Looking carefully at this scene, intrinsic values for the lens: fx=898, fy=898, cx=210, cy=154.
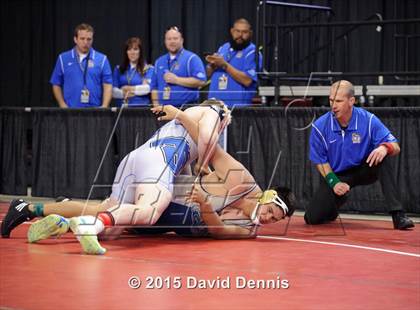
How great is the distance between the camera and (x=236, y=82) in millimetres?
10180

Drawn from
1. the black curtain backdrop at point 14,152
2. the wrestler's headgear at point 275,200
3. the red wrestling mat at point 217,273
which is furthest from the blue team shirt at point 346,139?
→ the black curtain backdrop at point 14,152

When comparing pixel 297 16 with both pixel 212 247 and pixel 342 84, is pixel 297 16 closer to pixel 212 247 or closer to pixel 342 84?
pixel 342 84

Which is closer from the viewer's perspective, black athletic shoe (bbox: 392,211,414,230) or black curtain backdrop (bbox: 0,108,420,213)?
black athletic shoe (bbox: 392,211,414,230)

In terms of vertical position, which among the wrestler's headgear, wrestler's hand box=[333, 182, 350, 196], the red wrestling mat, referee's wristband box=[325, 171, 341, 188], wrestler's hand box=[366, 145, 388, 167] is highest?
wrestler's hand box=[366, 145, 388, 167]

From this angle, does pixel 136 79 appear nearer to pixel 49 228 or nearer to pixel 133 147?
pixel 133 147

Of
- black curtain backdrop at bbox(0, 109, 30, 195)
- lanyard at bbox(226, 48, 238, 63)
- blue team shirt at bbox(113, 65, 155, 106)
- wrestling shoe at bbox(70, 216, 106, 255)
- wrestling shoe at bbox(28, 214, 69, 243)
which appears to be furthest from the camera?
blue team shirt at bbox(113, 65, 155, 106)

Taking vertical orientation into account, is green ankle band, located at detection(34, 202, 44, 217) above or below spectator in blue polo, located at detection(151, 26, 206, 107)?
below

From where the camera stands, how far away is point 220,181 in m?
7.25

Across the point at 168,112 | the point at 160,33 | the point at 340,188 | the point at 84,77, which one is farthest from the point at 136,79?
the point at 168,112

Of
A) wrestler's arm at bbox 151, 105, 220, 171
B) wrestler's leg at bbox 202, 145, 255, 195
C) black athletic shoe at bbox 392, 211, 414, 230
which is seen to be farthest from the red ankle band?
black athletic shoe at bbox 392, 211, 414, 230

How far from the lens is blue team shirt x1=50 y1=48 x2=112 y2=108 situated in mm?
10750

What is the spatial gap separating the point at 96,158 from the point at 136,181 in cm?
352

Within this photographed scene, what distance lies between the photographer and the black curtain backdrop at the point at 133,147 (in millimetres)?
8875

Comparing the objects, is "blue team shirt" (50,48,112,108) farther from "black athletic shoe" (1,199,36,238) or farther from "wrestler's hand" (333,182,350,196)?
"black athletic shoe" (1,199,36,238)
